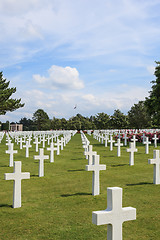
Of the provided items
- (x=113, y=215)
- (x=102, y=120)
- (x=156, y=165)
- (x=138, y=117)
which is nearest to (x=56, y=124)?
(x=102, y=120)

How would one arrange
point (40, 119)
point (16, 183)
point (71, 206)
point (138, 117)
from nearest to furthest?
point (16, 183)
point (71, 206)
point (138, 117)
point (40, 119)

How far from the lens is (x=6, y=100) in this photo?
47969 millimetres

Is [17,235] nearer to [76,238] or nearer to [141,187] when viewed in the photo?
[76,238]

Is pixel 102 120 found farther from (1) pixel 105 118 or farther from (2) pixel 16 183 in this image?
(2) pixel 16 183

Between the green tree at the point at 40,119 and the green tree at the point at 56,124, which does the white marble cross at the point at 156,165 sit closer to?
the green tree at the point at 56,124

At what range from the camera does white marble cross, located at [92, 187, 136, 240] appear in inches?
107

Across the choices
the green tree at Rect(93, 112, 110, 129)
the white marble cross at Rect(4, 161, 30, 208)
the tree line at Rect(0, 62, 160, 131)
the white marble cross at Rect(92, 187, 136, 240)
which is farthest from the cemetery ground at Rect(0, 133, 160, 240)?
the green tree at Rect(93, 112, 110, 129)

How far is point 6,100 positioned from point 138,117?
40451 mm

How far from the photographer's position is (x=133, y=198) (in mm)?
6164

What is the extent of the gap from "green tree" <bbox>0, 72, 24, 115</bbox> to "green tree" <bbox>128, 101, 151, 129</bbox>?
36.7m

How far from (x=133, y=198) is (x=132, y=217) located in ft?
11.3

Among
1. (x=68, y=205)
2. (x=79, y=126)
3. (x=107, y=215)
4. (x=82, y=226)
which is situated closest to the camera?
(x=107, y=215)

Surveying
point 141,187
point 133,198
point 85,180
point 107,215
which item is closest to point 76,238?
point 107,215

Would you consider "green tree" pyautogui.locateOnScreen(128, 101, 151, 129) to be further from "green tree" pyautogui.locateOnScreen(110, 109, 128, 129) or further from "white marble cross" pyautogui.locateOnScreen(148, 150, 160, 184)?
"white marble cross" pyautogui.locateOnScreen(148, 150, 160, 184)
